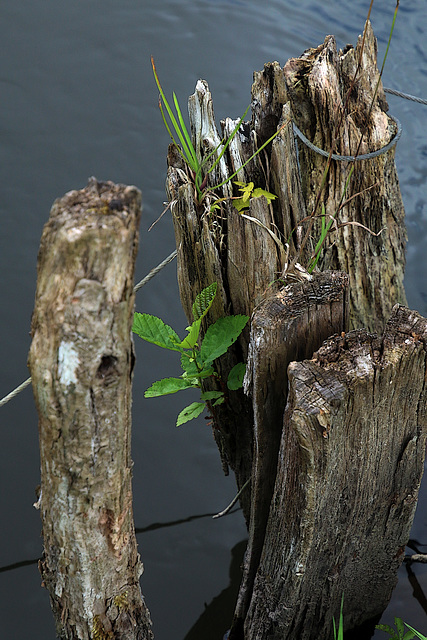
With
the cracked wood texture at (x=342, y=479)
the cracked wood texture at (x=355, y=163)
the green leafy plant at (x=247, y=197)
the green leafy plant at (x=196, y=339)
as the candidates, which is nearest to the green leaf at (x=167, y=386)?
the green leafy plant at (x=196, y=339)

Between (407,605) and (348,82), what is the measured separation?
212 centimetres

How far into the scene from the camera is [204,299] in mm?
1916

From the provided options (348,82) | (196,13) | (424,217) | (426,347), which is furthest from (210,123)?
(196,13)

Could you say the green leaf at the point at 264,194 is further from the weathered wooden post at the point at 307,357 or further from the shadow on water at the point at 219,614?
the shadow on water at the point at 219,614

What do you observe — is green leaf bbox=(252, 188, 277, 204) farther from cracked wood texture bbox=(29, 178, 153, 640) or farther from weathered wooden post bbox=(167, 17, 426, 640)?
cracked wood texture bbox=(29, 178, 153, 640)

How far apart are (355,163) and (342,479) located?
1214 mm

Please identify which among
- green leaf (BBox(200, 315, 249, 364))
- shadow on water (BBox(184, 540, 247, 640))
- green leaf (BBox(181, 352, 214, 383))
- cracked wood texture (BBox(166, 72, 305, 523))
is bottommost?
shadow on water (BBox(184, 540, 247, 640))

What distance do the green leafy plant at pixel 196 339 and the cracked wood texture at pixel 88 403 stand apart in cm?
54

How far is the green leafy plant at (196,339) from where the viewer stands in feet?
6.29

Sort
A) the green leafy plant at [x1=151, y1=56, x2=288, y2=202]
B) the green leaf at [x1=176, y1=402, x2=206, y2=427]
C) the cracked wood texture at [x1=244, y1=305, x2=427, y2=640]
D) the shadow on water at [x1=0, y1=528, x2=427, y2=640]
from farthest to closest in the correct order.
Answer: the shadow on water at [x1=0, y1=528, x2=427, y2=640], the green leaf at [x1=176, y1=402, x2=206, y2=427], the green leafy plant at [x1=151, y1=56, x2=288, y2=202], the cracked wood texture at [x1=244, y1=305, x2=427, y2=640]

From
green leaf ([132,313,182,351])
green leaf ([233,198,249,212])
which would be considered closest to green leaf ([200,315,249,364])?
green leaf ([132,313,182,351])

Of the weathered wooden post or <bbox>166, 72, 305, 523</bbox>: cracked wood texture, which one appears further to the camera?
<bbox>166, 72, 305, 523</bbox>: cracked wood texture

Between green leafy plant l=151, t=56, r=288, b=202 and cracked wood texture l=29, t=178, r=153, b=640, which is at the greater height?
green leafy plant l=151, t=56, r=288, b=202

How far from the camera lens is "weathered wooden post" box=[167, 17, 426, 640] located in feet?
5.37
